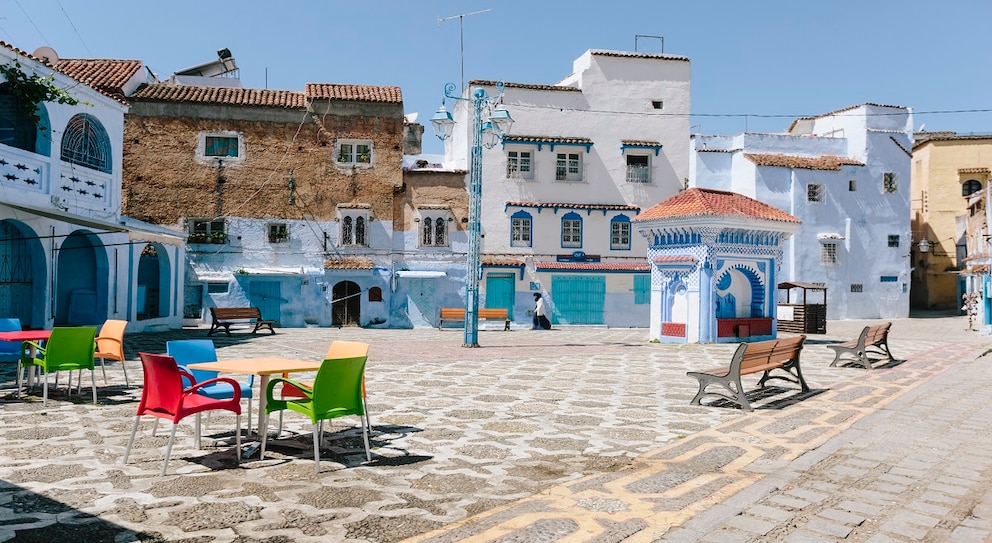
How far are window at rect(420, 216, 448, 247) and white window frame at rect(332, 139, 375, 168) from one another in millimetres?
2945

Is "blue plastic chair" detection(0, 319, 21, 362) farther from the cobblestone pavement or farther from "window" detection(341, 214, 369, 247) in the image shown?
"window" detection(341, 214, 369, 247)

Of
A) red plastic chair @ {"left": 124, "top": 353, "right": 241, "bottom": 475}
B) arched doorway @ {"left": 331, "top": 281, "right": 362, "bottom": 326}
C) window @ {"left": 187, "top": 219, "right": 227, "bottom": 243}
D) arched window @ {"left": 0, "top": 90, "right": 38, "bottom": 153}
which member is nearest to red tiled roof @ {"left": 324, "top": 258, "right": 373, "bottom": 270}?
arched doorway @ {"left": 331, "top": 281, "right": 362, "bottom": 326}

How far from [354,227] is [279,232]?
2687 millimetres

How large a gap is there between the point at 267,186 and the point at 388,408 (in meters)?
19.6

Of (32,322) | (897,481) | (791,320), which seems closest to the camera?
(897,481)

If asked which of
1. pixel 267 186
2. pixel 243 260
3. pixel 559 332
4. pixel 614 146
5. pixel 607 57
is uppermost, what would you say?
pixel 607 57

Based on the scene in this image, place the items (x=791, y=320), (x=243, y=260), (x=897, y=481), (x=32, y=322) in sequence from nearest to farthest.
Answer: (x=897, y=481) → (x=32, y=322) → (x=791, y=320) → (x=243, y=260)

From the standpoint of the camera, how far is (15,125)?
1602cm

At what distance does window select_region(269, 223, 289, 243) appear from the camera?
2708cm

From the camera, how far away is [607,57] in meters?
29.9

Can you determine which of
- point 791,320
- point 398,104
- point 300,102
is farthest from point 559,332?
point 300,102

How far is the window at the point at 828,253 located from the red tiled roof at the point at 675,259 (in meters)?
17.0

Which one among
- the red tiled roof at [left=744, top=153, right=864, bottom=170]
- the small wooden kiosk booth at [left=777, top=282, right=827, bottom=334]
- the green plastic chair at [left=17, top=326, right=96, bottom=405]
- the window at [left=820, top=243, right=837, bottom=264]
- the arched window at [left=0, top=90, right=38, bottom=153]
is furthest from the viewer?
the window at [left=820, top=243, right=837, bottom=264]

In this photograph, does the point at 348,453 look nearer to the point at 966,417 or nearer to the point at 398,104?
the point at 966,417
